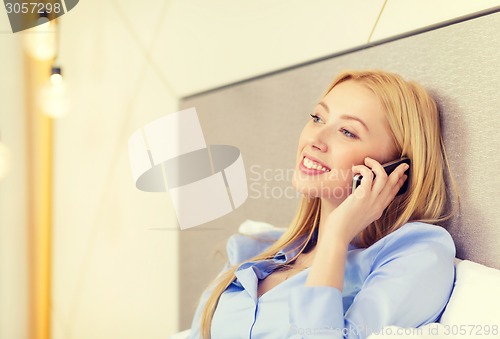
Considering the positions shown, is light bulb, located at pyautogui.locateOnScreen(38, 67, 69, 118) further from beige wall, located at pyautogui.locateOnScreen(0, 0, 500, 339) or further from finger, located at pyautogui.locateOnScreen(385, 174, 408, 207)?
finger, located at pyautogui.locateOnScreen(385, 174, 408, 207)

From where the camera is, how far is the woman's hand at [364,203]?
104 centimetres

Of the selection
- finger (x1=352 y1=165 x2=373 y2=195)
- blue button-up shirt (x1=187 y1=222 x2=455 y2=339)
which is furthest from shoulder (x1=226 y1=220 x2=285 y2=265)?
finger (x1=352 y1=165 x2=373 y2=195)

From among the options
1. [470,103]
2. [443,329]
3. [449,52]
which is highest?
[449,52]

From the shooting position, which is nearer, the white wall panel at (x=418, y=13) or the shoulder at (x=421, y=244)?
the shoulder at (x=421, y=244)

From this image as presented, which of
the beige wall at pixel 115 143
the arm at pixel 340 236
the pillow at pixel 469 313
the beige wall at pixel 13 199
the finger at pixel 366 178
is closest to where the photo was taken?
the pillow at pixel 469 313

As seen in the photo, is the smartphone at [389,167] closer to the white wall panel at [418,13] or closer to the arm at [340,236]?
the arm at [340,236]

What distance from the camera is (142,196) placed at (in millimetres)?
2172

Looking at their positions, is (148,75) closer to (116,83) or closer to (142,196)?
(116,83)

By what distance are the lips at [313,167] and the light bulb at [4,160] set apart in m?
1.55

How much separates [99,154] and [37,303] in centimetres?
72

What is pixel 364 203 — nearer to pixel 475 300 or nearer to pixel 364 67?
pixel 475 300

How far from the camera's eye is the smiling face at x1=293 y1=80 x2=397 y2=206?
43.1 inches

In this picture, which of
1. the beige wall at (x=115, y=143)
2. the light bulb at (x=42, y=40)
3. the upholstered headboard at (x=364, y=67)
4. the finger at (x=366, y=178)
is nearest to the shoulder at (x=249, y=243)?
the upholstered headboard at (x=364, y=67)

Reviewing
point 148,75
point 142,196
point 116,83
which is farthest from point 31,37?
point 142,196
